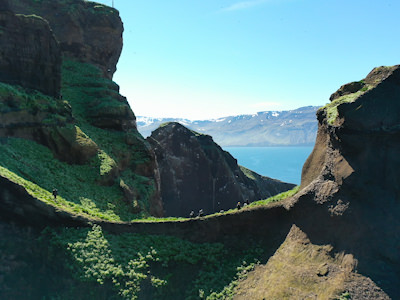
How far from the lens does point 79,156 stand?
3806 cm

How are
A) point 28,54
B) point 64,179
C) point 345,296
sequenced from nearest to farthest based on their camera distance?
point 345,296, point 64,179, point 28,54

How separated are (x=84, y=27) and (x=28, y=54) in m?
28.5

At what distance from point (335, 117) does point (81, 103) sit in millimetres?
38990

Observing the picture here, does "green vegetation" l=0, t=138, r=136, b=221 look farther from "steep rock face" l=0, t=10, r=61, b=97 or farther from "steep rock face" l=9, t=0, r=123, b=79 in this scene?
"steep rock face" l=9, t=0, r=123, b=79

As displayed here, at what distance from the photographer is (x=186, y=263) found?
73.8 feet

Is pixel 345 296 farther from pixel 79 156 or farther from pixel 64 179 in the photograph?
pixel 79 156

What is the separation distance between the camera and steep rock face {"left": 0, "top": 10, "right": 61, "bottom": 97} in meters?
35.6

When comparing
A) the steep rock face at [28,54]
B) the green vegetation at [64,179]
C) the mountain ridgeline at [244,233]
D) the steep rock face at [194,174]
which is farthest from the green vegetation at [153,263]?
the steep rock face at [194,174]

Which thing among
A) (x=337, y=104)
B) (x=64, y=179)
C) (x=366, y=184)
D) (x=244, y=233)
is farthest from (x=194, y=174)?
(x=366, y=184)

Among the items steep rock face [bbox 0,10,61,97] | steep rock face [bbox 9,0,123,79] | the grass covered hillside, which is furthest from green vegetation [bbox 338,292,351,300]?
steep rock face [bbox 9,0,123,79]

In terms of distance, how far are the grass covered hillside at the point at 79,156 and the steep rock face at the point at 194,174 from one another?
78.2 feet

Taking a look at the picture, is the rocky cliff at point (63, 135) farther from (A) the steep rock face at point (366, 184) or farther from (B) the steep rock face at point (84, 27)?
(A) the steep rock face at point (366, 184)

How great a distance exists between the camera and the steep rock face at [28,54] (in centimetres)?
3562

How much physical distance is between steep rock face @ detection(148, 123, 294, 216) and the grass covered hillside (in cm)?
2384
